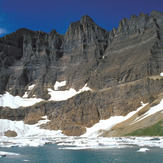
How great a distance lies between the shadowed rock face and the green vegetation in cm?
2872

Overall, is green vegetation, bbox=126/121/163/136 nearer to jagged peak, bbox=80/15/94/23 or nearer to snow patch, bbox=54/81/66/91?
snow patch, bbox=54/81/66/91

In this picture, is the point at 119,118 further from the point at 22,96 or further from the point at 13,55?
the point at 13,55

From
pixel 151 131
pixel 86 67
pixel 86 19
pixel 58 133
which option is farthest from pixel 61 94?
pixel 151 131

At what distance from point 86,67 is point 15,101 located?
4984 cm

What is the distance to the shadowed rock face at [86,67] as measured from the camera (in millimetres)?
108688

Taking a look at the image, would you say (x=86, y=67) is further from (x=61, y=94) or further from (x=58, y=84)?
(x=58, y=84)

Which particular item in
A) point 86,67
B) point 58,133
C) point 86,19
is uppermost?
point 86,19

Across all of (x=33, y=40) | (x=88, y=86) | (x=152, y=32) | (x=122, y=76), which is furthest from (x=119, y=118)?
(x=33, y=40)

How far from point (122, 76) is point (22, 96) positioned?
73.2m

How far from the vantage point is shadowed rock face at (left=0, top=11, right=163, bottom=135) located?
4279 inches

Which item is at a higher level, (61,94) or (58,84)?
(58,84)

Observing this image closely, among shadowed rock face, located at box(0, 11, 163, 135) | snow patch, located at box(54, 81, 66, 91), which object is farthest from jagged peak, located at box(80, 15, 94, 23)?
snow patch, located at box(54, 81, 66, 91)

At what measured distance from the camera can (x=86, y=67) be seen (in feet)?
492

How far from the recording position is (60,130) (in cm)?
10981
